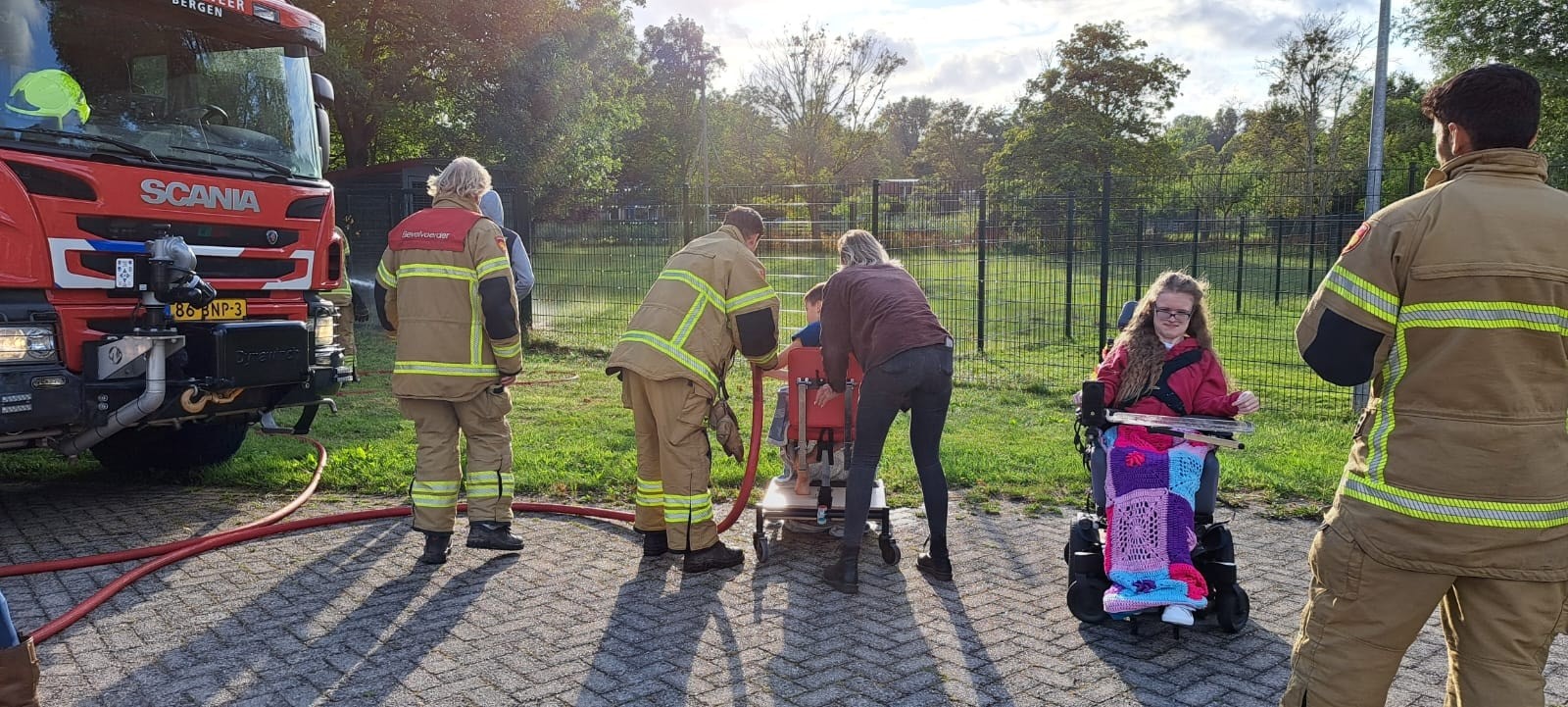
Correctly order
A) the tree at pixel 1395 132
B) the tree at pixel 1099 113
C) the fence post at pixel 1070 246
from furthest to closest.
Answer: the tree at pixel 1099 113, the tree at pixel 1395 132, the fence post at pixel 1070 246

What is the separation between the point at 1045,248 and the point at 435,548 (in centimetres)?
760

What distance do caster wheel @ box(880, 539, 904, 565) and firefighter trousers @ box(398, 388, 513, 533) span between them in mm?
1986

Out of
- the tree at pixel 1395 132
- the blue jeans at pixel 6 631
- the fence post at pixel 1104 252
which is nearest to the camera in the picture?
the blue jeans at pixel 6 631

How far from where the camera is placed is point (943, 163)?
54562mm

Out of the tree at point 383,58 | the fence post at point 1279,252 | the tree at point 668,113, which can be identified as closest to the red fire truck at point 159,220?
the fence post at point 1279,252

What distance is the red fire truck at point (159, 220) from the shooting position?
5109 mm

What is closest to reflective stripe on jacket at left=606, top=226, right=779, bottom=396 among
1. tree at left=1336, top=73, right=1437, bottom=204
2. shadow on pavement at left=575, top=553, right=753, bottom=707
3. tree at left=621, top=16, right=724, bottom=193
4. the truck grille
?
shadow on pavement at left=575, top=553, right=753, bottom=707

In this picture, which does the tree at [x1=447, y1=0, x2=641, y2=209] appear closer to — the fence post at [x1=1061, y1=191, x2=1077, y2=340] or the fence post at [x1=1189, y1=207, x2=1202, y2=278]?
the fence post at [x1=1061, y1=191, x2=1077, y2=340]

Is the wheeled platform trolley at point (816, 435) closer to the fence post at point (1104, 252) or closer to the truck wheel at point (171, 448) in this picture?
the truck wheel at point (171, 448)

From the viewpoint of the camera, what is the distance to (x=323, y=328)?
263 inches

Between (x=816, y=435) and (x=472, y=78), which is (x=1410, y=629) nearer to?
(x=816, y=435)

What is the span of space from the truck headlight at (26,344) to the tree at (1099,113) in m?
30.1

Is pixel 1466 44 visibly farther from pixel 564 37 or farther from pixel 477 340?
pixel 477 340

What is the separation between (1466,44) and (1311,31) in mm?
4042
